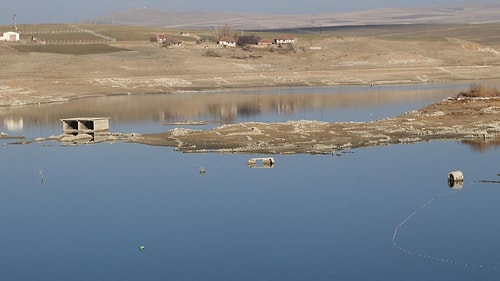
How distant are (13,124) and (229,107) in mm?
11846

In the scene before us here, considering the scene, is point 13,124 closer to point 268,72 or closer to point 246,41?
point 268,72

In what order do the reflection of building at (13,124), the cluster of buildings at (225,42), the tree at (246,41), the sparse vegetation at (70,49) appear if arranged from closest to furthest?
the reflection of building at (13,124) → the sparse vegetation at (70,49) → the cluster of buildings at (225,42) → the tree at (246,41)

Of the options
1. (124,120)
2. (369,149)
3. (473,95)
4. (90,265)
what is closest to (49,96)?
(124,120)

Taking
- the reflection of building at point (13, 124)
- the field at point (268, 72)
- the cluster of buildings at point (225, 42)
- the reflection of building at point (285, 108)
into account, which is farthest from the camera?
the cluster of buildings at point (225, 42)

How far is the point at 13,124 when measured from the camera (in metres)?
43.4

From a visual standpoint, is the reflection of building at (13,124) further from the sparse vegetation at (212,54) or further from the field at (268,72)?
the sparse vegetation at (212,54)

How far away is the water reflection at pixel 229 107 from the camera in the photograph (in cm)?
4372

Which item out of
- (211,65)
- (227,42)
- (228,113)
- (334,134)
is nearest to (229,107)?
(228,113)

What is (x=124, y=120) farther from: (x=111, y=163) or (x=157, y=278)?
(x=157, y=278)

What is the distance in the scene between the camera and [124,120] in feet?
145

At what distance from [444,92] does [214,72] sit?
21442 millimetres

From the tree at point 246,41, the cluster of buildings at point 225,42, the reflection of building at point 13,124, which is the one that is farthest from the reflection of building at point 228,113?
the tree at point 246,41

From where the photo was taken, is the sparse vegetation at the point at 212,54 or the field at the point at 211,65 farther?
the sparse vegetation at the point at 212,54

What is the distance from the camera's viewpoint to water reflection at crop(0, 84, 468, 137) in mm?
43719
